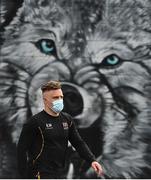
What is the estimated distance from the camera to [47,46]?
32.6ft

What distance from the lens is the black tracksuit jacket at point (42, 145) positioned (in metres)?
5.31

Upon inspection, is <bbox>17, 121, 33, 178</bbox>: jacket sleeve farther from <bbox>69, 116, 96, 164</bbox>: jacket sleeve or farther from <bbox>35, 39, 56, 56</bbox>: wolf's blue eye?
<bbox>35, 39, 56, 56</bbox>: wolf's blue eye

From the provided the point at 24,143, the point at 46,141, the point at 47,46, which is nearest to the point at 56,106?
the point at 46,141

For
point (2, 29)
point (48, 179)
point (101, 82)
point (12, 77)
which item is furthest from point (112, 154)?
point (48, 179)

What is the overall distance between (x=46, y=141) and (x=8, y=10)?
4.99 metres

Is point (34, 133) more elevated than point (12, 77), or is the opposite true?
point (12, 77)

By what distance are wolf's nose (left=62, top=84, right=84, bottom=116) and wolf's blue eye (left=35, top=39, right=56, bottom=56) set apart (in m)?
0.57

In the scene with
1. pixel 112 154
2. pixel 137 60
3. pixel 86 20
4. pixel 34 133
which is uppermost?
pixel 86 20

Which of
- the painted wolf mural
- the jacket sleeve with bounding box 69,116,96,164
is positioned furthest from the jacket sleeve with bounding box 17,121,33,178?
the painted wolf mural

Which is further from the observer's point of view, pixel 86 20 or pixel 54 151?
pixel 86 20

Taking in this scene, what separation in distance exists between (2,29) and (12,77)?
2.54 feet

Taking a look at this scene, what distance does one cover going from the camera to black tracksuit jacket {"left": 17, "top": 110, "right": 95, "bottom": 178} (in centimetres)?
531

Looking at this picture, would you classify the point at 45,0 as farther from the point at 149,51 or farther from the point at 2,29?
the point at 149,51

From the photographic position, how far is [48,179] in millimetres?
5371
